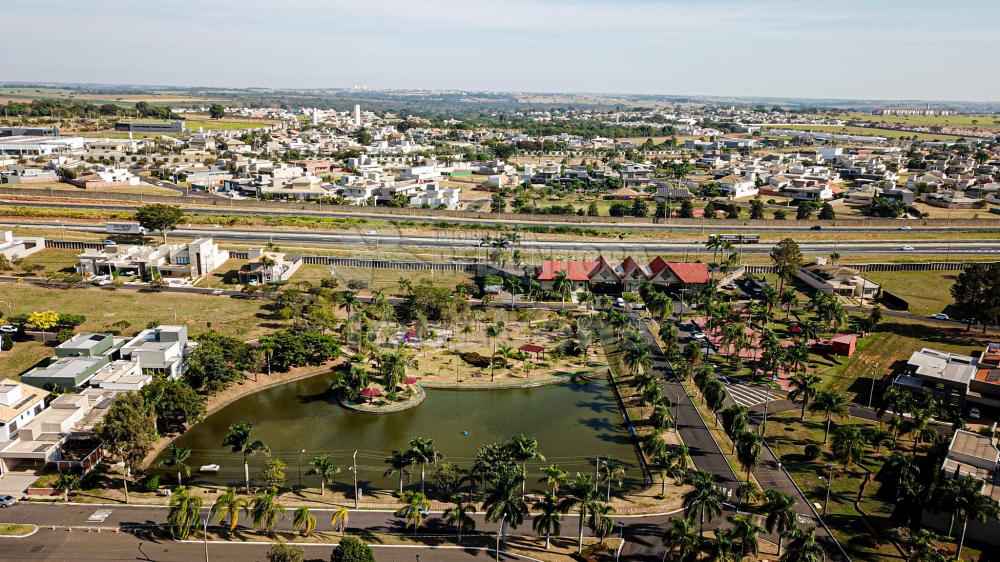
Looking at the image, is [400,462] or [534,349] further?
[534,349]

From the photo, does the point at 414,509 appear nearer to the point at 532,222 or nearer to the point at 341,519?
the point at 341,519

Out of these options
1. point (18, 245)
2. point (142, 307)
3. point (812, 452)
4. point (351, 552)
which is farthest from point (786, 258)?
point (18, 245)

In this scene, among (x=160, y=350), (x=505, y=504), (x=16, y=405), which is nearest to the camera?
(x=505, y=504)

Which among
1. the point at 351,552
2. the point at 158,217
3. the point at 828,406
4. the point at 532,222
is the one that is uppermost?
the point at 158,217

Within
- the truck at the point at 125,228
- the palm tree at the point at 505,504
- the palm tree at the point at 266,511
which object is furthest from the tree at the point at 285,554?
the truck at the point at 125,228

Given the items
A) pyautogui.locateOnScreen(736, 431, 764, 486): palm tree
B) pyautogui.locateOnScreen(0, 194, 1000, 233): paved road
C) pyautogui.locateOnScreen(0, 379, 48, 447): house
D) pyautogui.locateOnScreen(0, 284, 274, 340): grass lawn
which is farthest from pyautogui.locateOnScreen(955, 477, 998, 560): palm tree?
pyautogui.locateOnScreen(0, 194, 1000, 233): paved road

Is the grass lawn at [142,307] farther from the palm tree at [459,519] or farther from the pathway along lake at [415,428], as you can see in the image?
the palm tree at [459,519]
